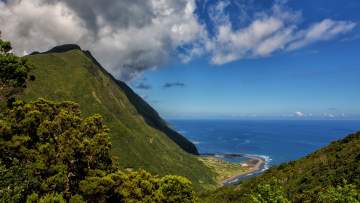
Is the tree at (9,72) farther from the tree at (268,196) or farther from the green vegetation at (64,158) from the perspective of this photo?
the tree at (268,196)

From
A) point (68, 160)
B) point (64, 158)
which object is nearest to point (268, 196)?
point (68, 160)


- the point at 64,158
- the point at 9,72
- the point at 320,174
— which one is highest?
the point at 9,72

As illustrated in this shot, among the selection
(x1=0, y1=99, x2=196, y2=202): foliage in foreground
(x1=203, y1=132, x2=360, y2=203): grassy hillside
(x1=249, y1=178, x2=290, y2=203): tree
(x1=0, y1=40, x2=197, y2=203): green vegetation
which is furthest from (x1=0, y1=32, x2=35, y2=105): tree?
(x1=203, y1=132, x2=360, y2=203): grassy hillside

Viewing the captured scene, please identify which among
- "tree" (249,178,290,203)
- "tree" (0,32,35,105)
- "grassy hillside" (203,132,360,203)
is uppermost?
"tree" (0,32,35,105)

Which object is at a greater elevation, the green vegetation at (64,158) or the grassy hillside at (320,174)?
the green vegetation at (64,158)

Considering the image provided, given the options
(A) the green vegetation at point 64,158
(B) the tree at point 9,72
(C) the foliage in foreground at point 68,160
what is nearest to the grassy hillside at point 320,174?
(C) the foliage in foreground at point 68,160

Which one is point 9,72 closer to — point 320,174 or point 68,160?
point 68,160

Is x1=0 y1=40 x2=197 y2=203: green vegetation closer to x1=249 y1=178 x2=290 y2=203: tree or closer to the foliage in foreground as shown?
the foliage in foreground

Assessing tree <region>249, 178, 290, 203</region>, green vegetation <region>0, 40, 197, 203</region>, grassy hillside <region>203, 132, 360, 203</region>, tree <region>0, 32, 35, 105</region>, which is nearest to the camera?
tree <region>249, 178, 290, 203</region>
